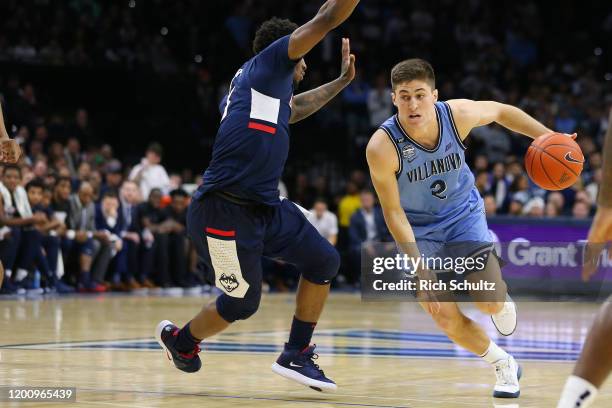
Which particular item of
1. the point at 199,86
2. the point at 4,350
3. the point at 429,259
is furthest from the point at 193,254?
the point at 429,259

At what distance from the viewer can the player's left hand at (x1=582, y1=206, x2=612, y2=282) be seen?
3545 millimetres

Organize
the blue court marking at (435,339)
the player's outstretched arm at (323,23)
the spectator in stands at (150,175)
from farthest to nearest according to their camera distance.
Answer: the spectator in stands at (150,175), the blue court marking at (435,339), the player's outstretched arm at (323,23)

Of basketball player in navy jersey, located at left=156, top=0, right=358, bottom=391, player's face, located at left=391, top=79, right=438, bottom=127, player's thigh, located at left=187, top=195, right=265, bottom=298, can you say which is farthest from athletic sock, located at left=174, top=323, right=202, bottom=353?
player's face, located at left=391, top=79, right=438, bottom=127

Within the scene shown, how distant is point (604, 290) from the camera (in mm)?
14906

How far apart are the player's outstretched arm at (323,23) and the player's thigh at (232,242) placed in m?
0.94

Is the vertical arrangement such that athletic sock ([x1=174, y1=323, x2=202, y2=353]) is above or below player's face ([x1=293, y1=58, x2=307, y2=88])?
below

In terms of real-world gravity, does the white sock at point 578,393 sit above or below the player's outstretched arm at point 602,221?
below

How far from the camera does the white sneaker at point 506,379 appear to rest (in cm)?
592

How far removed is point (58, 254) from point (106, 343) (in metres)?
6.52

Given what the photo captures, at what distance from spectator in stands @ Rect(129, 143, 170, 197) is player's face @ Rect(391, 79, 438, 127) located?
10.5m

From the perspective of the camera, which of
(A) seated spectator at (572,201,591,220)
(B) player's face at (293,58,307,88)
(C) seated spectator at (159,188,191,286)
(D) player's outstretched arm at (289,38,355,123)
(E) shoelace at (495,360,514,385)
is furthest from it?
(C) seated spectator at (159,188,191,286)

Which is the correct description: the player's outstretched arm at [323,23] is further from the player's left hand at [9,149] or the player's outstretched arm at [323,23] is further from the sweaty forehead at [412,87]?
the player's left hand at [9,149]

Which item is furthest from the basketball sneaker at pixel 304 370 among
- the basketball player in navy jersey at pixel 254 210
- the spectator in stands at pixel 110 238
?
the spectator in stands at pixel 110 238

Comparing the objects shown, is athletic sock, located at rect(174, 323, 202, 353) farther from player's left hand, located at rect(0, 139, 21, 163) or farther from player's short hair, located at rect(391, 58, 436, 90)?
player's short hair, located at rect(391, 58, 436, 90)
